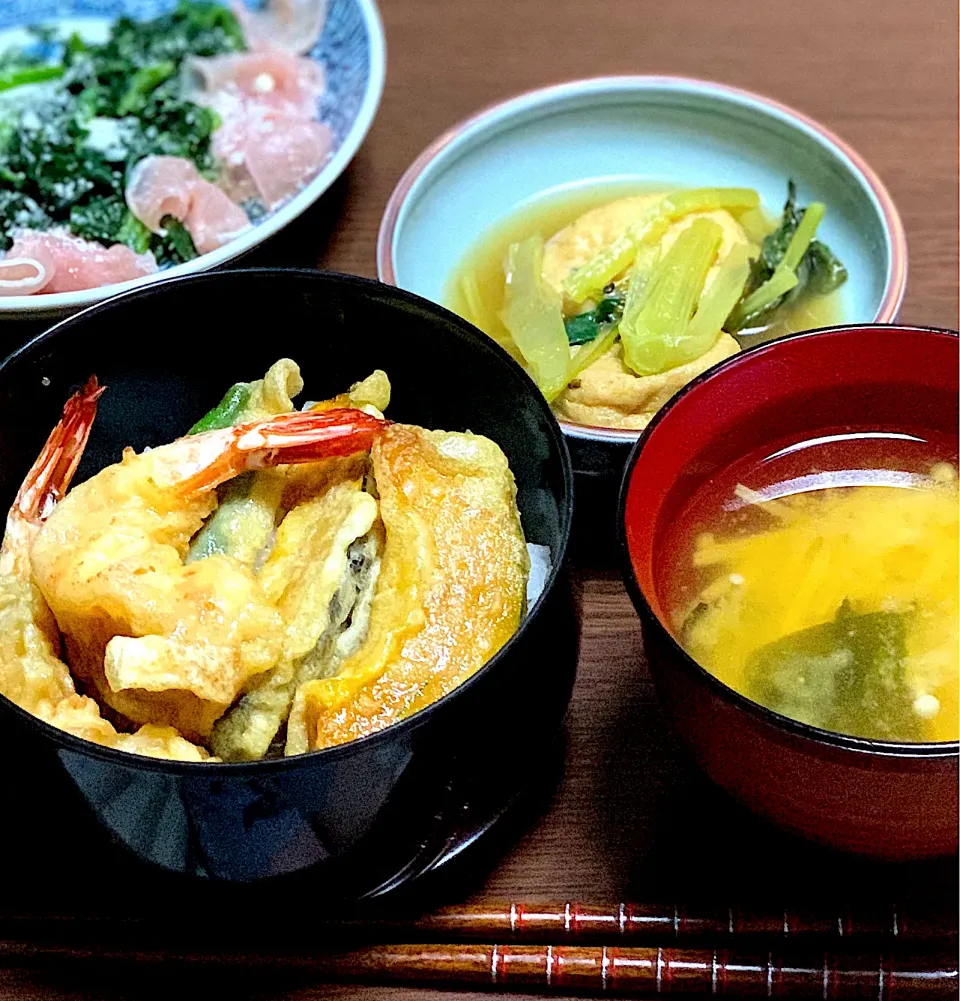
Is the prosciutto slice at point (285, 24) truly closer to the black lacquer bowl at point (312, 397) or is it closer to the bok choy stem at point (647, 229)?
the bok choy stem at point (647, 229)

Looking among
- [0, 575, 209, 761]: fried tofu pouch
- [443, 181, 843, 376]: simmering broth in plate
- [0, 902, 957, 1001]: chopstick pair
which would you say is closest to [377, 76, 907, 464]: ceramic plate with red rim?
[443, 181, 843, 376]: simmering broth in plate

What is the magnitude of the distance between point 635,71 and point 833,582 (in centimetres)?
123

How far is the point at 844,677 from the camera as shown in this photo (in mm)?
901

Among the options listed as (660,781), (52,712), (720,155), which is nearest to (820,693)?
(660,781)

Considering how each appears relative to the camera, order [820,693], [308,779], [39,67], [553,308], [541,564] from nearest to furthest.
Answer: [308,779]
[820,693]
[541,564]
[553,308]
[39,67]

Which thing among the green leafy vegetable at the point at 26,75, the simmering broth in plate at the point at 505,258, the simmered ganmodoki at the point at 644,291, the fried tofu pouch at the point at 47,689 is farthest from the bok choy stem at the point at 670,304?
the green leafy vegetable at the point at 26,75

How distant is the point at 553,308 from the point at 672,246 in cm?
17

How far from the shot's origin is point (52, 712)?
86cm

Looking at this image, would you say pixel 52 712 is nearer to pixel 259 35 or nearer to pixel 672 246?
pixel 672 246

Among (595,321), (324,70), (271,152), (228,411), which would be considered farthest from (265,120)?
(228,411)

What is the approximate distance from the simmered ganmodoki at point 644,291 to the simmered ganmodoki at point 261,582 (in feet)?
1.12

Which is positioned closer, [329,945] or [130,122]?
[329,945]

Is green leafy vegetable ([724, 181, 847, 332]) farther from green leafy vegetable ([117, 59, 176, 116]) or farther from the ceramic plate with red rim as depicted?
green leafy vegetable ([117, 59, 176, 116])

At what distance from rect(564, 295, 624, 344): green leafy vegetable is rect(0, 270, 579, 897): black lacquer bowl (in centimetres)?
30
